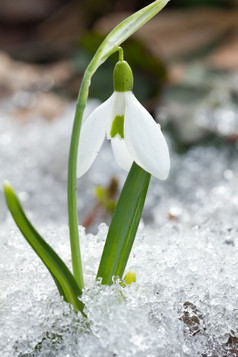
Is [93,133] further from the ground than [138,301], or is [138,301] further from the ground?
[93,133]

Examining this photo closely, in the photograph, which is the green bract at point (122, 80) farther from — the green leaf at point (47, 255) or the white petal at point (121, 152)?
the green leaf at point (47, 255)

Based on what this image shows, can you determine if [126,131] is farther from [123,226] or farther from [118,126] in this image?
[123,226]

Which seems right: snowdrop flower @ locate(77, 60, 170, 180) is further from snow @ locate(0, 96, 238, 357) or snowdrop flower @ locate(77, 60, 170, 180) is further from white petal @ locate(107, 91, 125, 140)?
snow @ locate(0, 96, 238, 357)

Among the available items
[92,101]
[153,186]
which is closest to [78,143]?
[153,186]

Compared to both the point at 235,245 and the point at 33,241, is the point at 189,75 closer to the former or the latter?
the point at 235,245

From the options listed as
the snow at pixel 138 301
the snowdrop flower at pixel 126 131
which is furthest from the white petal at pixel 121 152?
the snow at pixel 138 301

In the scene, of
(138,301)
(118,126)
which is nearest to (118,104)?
(118,126)

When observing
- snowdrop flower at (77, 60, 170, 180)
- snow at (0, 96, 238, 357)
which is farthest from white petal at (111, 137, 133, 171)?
snow at (0, 96, 238, 357)
